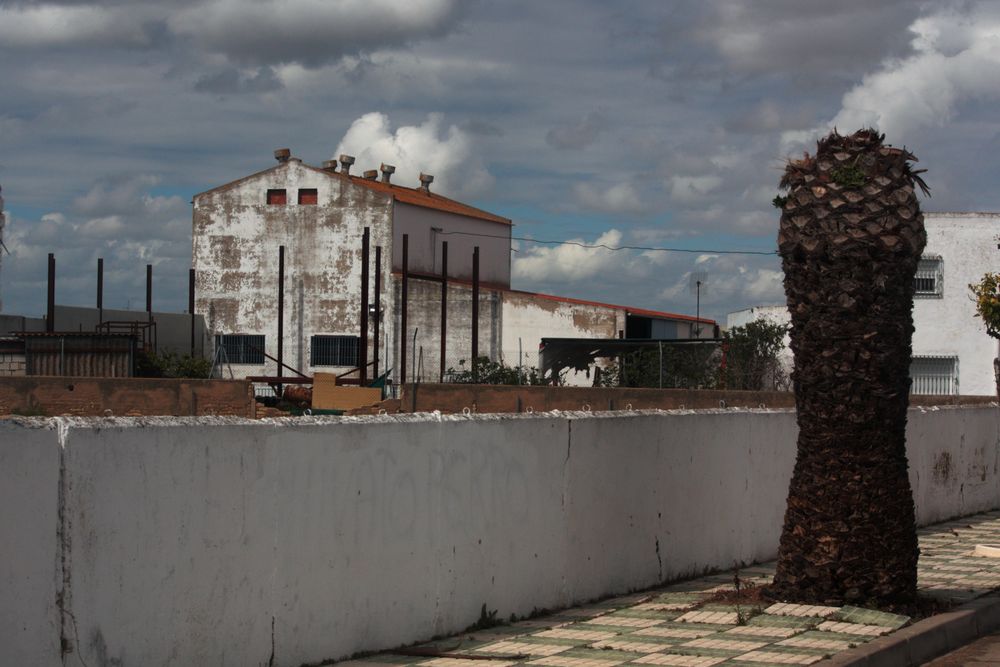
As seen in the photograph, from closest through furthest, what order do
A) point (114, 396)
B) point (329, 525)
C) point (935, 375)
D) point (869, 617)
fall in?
Result: point (329, 525)
point (869, 617)
point (114, 396)
point (935, 375)

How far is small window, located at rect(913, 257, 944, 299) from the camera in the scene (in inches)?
1597

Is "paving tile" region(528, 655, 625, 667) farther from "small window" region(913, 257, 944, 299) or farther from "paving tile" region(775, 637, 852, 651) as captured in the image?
"small window" region(913, 257, 944, 299)

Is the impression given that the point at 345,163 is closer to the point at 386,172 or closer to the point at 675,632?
the point at 386,172

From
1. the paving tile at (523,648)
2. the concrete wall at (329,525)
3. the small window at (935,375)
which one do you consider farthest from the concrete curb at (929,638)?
the small window at (935,375)

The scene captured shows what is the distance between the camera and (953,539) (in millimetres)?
16500

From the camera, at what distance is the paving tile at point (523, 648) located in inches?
336

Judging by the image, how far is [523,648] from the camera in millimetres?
8688

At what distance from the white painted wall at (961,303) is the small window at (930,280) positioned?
0.50 ft

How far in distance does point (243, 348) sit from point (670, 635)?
163ft

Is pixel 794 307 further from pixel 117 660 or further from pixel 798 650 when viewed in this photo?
pixel 117 660

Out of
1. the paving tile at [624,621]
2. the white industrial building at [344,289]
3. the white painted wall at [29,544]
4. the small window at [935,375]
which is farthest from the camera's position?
the white industrial building at [344,289]

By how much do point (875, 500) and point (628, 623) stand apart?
2.18 meters

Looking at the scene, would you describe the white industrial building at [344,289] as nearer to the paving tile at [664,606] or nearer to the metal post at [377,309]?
the metal post at [377,309]

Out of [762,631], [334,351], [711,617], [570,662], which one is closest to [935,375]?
[334,351]
